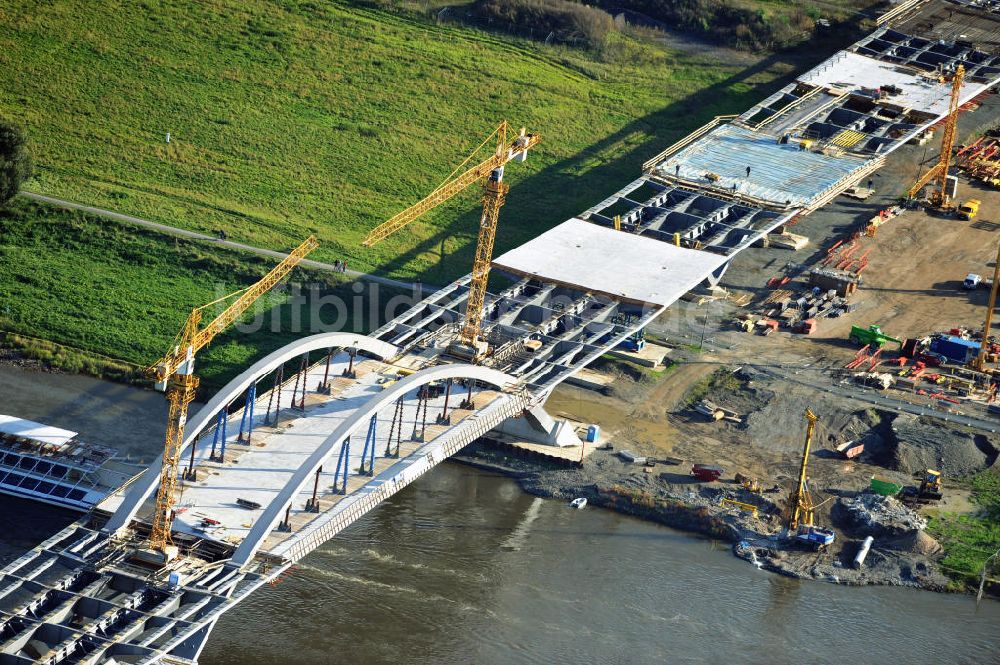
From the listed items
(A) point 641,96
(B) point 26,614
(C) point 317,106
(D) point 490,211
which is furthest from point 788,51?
(B) point 26,614

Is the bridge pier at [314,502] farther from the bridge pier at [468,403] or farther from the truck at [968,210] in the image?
the truck at [968,210]

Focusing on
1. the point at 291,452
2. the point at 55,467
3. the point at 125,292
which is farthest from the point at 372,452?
the point at 125,292

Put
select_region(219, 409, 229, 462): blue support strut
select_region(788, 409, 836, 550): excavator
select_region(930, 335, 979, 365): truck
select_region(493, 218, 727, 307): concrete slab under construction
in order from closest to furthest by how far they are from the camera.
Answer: select_region(219, 409, 229, 462): blue support strut < select_region(788, 409, 836, 550): excavator < select_region(493, 218, 727, 307): concrete slab under construction < select_region(930, 335, 979, 365): truck

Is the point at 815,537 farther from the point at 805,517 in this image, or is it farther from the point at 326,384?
the point at 326,384

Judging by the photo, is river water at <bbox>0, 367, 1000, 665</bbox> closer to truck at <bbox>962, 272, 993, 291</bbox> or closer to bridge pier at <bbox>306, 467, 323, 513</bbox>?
bridge pier at <bbox>306, 467, 323, 513</bbox>

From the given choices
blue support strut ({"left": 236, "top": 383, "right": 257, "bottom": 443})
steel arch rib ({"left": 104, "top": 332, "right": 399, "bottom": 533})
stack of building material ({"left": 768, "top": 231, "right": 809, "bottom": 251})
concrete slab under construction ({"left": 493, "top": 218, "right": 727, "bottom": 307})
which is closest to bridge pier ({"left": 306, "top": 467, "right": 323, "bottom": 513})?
steel arch rib ({"left": 104, "top": 332, "right": 399, "bottom": 533})
